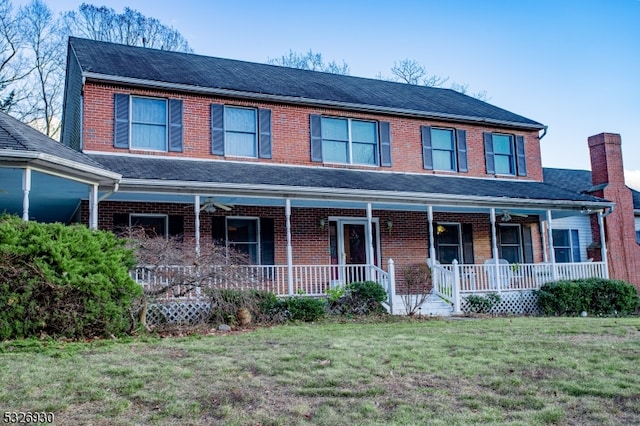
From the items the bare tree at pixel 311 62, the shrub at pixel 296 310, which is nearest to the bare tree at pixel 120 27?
the bare tree at pixel 311 62

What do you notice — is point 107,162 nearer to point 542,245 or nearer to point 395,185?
point 395,185

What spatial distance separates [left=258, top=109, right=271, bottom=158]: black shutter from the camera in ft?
53.4

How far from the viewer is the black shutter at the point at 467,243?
18.9 metres

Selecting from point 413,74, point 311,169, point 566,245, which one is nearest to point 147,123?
point 311,169

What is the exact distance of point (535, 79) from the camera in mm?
20328

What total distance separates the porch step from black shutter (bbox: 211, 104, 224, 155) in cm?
587

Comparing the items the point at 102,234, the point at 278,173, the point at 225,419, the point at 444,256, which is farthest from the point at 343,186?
the point at 225,419

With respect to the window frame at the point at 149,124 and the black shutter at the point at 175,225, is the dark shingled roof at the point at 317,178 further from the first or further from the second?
the black shutter at the point at 175,225

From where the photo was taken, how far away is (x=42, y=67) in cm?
2900

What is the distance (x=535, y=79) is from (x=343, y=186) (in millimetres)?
9300

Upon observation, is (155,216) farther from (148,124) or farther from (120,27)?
(120,27)

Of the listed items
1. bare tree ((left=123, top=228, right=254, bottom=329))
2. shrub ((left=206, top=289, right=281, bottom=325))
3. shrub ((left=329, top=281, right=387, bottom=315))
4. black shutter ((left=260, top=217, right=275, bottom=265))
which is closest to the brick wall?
black shutter ((left=260, top=217, right=275, bottom=265))

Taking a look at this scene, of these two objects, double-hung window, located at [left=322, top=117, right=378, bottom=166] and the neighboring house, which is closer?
the neighboring house

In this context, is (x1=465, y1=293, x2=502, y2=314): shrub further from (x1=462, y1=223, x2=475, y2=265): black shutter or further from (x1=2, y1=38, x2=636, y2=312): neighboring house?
(x1=462, y1=223, x2=475, y2=265): black shutter
